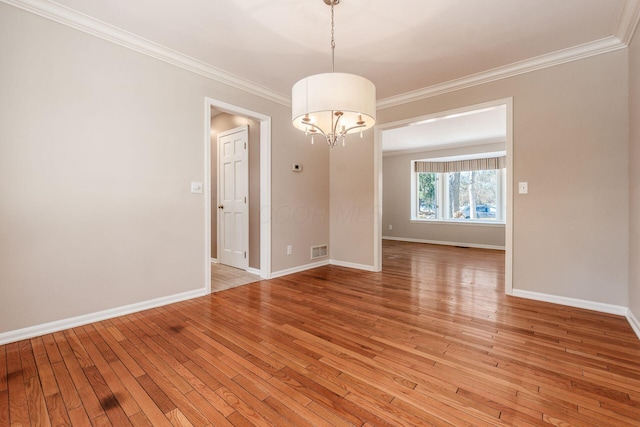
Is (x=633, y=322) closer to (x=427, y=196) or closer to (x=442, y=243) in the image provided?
(x=442, y=243)

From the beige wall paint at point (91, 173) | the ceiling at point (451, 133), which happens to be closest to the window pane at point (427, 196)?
the ceiling at point (451, 133)

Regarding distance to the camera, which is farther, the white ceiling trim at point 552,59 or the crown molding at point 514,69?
the crown molding at point 514,69

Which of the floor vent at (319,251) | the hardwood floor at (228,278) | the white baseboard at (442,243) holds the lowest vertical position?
the hardwood floor at (228,278)

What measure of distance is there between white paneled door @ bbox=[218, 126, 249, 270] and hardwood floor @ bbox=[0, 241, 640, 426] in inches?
60.6

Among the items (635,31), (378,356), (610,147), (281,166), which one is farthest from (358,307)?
(635,31)

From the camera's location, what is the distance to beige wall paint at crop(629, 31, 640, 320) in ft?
7.54

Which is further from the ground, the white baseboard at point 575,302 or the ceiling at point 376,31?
the ceiling at point 376,31

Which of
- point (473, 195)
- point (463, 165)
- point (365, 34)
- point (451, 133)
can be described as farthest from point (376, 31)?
point (473, 195)

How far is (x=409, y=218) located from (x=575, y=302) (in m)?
5.15

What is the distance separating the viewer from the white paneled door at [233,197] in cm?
432

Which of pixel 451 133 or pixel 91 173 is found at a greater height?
pixel 451 133

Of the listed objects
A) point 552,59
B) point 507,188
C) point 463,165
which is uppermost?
point 552,59

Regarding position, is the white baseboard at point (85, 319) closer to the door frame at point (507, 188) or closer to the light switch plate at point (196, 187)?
the light switch plate at point (196, 187)

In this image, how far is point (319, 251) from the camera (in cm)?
470
